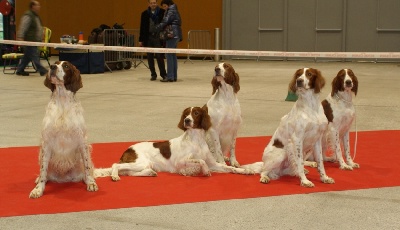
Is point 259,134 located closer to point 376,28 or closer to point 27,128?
point 27,128

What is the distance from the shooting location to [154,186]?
4.73m

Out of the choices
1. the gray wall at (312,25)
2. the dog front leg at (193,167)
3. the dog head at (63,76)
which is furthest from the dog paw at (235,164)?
the gray wall at (312,25)

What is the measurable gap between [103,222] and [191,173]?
1331mm

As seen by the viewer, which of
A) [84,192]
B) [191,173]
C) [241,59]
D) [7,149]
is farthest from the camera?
[241,59]

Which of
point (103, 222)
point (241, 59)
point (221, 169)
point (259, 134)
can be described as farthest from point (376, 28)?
point (103, 222)

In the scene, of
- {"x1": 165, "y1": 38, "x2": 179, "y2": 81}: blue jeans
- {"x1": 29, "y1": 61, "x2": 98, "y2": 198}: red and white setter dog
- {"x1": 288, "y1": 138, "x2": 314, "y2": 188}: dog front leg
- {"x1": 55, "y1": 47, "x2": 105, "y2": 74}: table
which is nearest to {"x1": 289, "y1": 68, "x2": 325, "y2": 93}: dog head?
{"x1": 288, "y1": 138, "x2": 314, "y2": 188}: dog front leg

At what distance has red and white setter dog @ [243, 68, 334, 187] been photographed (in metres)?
4.76

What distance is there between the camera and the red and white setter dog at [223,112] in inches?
212

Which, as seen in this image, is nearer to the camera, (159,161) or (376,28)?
(159,161)

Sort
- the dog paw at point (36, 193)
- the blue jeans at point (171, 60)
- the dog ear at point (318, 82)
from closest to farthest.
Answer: the dog paw at point (36, 193) → the dog ear at point (318, 82) → the blue jeans at point (171, 60)

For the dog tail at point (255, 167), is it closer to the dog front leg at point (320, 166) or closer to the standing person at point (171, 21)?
the dog front leg at point (320, 166)

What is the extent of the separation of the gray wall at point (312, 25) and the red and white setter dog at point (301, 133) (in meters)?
14.9

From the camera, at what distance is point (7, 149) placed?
20.0 ft

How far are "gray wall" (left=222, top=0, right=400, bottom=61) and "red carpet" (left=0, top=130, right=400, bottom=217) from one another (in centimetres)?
1386
